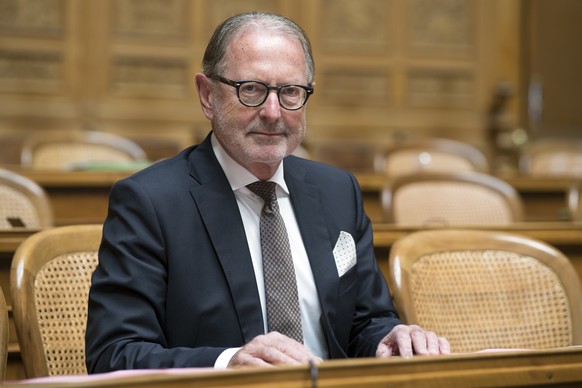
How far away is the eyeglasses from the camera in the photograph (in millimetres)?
2061

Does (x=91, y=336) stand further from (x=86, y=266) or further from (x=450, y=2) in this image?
(x=450, y=2)

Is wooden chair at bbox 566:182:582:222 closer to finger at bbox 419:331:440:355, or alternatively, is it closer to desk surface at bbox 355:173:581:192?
desk surface at bbox 355:173:581:192

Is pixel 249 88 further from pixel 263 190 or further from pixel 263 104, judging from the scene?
pixel 263 190

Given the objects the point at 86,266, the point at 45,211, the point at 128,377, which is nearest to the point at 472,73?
the point at 45,211

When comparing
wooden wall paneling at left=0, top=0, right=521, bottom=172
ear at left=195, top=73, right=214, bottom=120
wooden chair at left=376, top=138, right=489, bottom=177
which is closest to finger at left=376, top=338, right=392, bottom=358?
ear at left=195, top=73, right=214, bottom=120

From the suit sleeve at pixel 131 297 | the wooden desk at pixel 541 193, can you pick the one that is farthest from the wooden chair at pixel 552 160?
the suit sleeve at pixel 131 297

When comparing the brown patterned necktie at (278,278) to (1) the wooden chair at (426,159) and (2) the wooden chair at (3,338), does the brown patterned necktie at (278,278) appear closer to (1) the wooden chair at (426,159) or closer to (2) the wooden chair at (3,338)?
(2) the wooden chair at (3,338)

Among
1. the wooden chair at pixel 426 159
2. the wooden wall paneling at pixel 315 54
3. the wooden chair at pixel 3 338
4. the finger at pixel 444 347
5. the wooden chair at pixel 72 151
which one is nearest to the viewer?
the wooden chair at pixel 3 338

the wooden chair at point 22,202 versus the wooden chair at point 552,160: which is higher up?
the wooden chair at point 22,202

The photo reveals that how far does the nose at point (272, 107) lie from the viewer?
206 cm

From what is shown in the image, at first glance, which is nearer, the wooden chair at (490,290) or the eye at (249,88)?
the eye at (249,88)

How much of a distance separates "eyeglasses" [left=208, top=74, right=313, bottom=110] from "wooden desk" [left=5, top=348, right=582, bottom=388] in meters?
0.83

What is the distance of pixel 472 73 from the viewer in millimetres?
8344

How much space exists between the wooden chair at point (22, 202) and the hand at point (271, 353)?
69.3 inches
